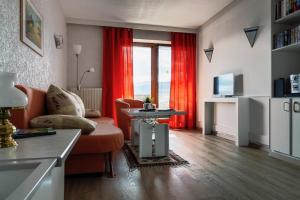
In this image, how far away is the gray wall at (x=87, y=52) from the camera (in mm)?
5055

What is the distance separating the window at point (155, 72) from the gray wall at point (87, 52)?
0.63 metres

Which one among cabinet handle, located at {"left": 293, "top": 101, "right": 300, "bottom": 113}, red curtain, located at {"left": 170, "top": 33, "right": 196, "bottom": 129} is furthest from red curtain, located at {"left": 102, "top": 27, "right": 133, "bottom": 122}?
cabinet handle, located at {"left": 293, "top": 101, "right": 300, "bottom": 113}

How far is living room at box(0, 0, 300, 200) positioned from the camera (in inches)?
64.9

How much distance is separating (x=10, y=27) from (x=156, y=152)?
202 cm

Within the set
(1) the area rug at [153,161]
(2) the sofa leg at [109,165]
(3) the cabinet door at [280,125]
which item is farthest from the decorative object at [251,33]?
(2) the sofa leg at [109,165]

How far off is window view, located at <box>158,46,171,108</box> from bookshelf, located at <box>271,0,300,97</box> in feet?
9.41

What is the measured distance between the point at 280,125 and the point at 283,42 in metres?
1.11

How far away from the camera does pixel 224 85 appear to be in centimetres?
423

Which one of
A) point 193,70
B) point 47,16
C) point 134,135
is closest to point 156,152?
point 134,135

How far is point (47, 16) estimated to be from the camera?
3.15 m

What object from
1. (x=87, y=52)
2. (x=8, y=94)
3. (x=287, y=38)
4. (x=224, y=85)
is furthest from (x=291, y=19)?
(x=87, y=52)

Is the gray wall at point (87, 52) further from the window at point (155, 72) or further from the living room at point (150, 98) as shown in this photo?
the window at point (155, 72)

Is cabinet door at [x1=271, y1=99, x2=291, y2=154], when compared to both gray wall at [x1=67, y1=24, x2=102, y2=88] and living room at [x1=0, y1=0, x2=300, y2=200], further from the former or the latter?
gray wall at [x1=67, y1=24, x2=102, y2=88]

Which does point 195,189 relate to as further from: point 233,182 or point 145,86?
point 145,86
